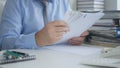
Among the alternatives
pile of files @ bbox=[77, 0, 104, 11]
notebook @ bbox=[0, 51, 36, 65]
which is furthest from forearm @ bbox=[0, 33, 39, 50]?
pile of files @ bbox=[77, 0, 104, 11]

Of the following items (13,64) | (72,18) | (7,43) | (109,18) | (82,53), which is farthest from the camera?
(109,18)

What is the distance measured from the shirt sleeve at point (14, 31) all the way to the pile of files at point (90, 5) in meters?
0.85

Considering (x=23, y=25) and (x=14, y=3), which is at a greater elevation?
(x=14, y=3)

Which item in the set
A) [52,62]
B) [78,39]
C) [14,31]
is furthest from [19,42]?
[52,62]

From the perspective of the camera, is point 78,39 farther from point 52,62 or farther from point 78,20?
point 52,62

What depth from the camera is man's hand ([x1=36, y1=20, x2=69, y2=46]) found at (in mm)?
1033

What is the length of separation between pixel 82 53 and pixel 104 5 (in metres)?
1.29

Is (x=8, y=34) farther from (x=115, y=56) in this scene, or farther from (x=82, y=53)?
(x=115, y=56)

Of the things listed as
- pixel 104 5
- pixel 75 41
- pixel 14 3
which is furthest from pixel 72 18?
pixel 104 5

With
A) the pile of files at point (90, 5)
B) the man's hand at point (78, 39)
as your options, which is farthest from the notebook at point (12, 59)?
the pile of files at point (90, 5)

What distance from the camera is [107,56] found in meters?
0.82

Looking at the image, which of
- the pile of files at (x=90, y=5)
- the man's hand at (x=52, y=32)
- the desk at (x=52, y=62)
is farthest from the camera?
the pile of files at (x=90, y=5)

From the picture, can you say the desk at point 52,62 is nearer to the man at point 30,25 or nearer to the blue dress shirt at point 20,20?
the man at point 30,25

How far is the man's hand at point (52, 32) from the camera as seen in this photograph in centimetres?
103
